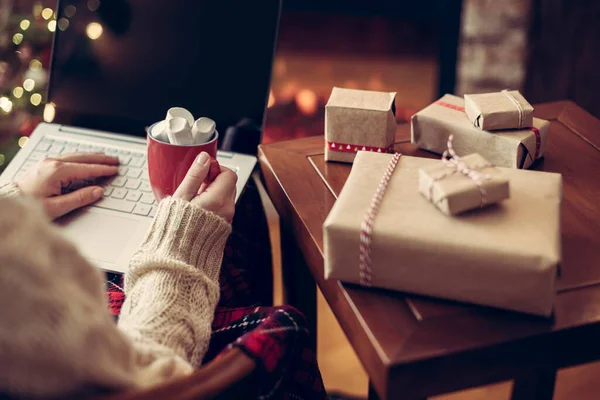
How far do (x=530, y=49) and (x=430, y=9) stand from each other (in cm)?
48

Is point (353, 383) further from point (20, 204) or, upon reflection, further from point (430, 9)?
point (430, 9)

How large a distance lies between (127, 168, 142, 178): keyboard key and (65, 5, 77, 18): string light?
306 mm

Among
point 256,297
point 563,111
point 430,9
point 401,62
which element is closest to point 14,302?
point 256,297

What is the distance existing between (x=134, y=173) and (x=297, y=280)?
0.32 meters

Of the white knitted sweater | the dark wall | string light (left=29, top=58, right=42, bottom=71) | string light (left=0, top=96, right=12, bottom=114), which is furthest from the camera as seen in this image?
the dark wall

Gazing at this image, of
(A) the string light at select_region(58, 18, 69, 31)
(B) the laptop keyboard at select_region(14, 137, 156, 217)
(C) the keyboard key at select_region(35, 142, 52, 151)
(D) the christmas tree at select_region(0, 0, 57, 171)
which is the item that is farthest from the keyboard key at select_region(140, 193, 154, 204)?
(D) the christmas tree at select_region(0, 0, 57, 171)

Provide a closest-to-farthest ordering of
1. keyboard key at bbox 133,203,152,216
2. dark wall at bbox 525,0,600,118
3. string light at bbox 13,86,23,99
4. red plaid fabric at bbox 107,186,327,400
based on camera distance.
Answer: red plaid fabric at bbox 107,186,327,400
keyboard key at bbox 133,203,152,216
string light at bbox 13,86,23,99
dark wall at bbox 525,0,600,118

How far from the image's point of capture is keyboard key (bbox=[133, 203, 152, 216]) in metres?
0.95

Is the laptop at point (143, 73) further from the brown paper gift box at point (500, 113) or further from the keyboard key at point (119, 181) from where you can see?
the brown paper gift box at point (500, 113)

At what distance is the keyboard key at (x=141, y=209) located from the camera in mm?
953

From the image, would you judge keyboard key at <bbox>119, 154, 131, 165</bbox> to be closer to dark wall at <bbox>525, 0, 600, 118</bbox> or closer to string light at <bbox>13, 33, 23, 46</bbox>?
string light at <bbox>13, 33, 23, 46</bbox>

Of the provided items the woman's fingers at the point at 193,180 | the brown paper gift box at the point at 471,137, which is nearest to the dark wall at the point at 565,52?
the brown paper gift box at the point at 471,137

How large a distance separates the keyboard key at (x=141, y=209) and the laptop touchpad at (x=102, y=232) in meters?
0.02

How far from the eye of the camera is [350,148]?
900 millimetres
